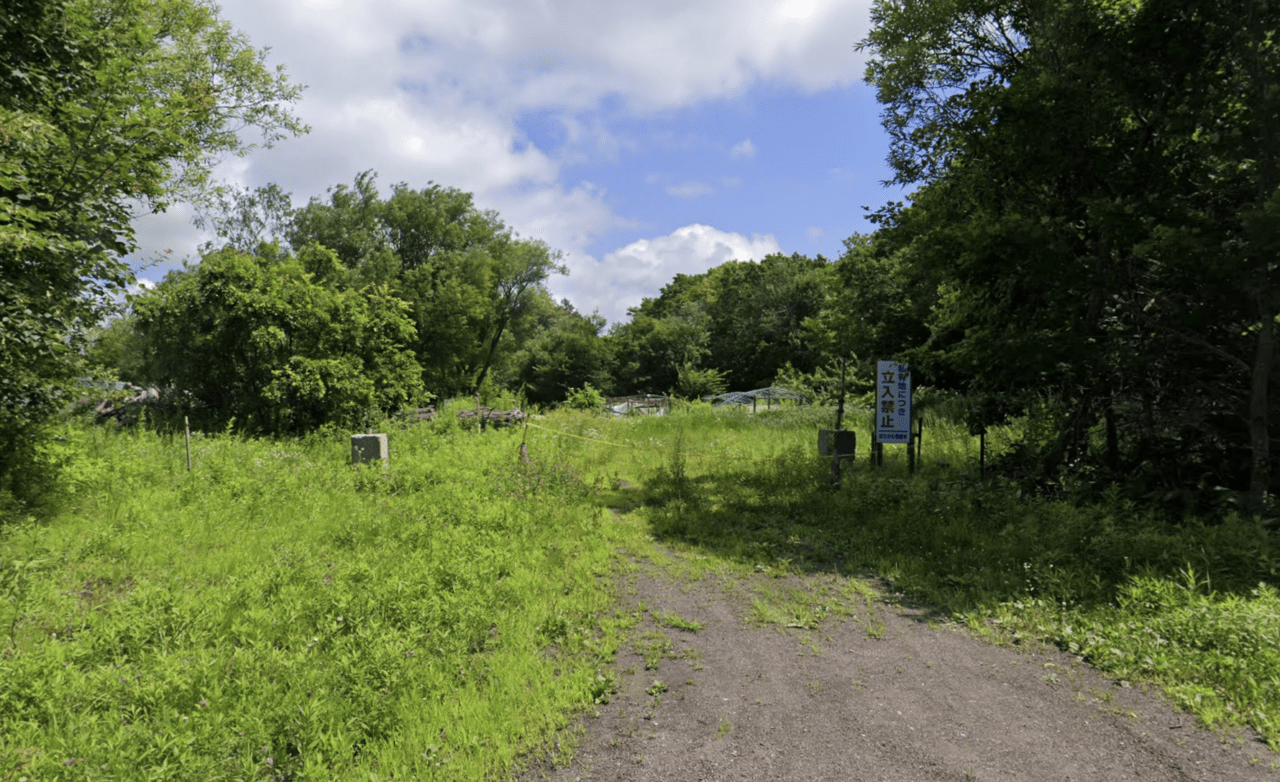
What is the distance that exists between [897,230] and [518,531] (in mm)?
8734

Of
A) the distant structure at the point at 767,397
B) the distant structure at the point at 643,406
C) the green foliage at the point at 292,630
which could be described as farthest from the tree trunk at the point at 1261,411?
the distant structure at the point at 643,406

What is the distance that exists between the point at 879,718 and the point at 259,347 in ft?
49.5

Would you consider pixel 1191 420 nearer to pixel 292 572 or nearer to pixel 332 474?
pixel 292 572

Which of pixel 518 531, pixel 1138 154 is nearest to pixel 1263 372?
pixel 1138 154

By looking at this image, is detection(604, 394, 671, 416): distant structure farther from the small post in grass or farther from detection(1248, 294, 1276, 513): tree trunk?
detection(1248, 294, 1276, 513): tree trunk

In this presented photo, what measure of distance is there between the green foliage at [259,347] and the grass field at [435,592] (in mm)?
3434

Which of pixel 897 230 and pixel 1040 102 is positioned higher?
pixel 1040 102

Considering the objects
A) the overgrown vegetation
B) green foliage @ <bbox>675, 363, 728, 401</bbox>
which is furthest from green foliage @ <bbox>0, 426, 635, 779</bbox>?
green foliage @ <bbox>675, 363, 728, 401</bbox>

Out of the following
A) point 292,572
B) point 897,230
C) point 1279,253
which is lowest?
point 292,572

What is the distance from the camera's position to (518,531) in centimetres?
756

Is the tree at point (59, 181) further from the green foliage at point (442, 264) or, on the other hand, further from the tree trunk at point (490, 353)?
the tree trunk at point (490, 353)

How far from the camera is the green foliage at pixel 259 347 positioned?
45.3 ft

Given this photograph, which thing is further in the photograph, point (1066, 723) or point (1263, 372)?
point (1263, 372)

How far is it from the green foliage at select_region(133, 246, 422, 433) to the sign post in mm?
11884
